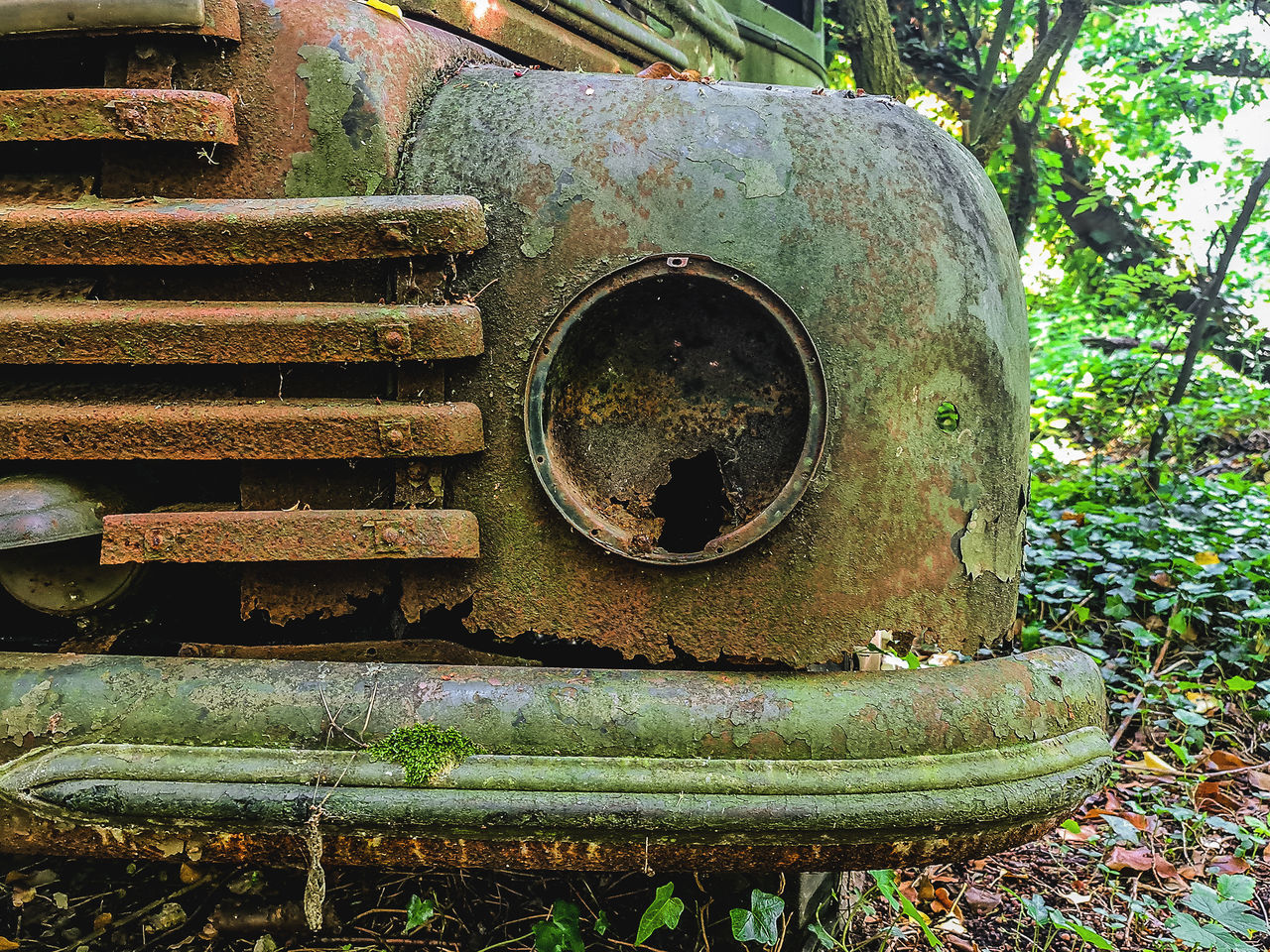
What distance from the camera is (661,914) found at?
1.57 metres

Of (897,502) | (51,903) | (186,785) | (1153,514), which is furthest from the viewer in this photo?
(1153,514)

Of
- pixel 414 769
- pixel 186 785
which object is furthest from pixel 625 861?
pixel 186 785

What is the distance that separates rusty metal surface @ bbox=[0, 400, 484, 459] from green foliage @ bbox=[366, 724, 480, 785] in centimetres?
39

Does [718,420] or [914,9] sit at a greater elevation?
[914,9]

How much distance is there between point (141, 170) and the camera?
4.85 ft

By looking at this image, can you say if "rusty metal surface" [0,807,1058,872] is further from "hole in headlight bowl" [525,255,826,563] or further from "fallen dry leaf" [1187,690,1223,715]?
"fallen dry leaf" [1187,690,1223,715]

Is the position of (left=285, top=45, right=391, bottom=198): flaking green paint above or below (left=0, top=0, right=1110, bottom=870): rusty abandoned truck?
above

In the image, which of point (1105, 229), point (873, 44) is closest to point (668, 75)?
point (873, 44)

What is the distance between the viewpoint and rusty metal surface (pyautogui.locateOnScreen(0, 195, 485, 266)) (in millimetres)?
1372

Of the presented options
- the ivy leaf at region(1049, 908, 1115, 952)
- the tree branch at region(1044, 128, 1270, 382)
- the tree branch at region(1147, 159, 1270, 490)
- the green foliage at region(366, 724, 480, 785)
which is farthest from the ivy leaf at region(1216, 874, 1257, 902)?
the tree branch at region(1044, 128, 1270, 382)

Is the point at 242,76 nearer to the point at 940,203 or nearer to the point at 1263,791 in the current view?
the point at 940,203

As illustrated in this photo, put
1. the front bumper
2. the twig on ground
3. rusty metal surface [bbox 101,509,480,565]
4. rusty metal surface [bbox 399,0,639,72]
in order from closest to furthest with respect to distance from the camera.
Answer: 1. the front bumper
2. rusty metal surface [bbox 101,509,480,565]
3. rusty metal surface [bbox 399,0,639,72]
4. the twig on ground

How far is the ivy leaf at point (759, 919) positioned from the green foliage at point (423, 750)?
63 cm

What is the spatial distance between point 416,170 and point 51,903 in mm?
1494
